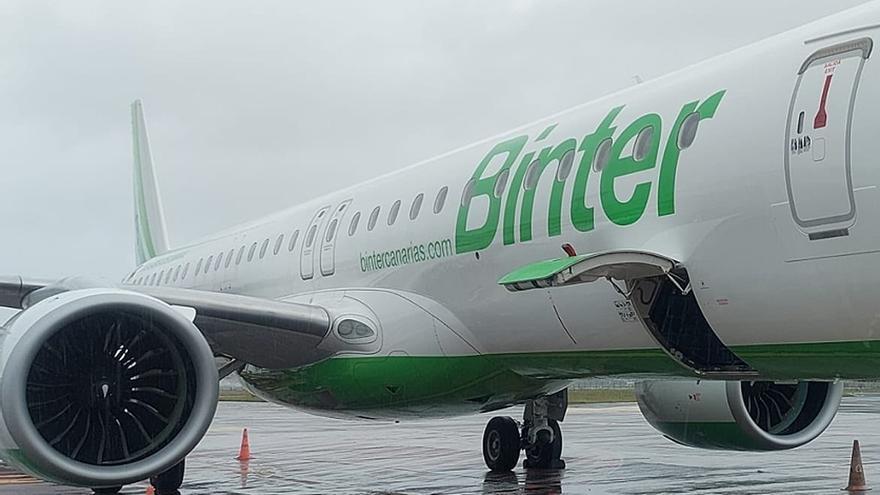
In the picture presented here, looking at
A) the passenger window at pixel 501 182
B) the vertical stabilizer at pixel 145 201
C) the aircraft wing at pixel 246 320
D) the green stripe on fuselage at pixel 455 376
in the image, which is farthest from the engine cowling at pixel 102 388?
the vertical stabilizer at pixel 145 201

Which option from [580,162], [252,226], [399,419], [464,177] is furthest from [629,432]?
[580,162]

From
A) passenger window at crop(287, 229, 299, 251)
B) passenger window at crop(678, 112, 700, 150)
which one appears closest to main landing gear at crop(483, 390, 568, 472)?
passenger window at crop(287, 229, 299, 251)

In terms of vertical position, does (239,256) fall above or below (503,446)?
above

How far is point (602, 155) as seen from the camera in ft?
26.2

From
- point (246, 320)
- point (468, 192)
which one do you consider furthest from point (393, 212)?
point (246, 320)

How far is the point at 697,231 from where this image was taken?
22.7 feet

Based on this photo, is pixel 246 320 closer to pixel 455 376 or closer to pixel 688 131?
pixel 455 376

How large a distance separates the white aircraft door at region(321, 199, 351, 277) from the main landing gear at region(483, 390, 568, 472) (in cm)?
289

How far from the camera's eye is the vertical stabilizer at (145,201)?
2141 centimetres

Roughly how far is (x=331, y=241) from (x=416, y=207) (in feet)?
5.61

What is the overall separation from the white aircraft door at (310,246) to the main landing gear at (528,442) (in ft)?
9.58

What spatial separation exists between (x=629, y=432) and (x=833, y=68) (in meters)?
16.2

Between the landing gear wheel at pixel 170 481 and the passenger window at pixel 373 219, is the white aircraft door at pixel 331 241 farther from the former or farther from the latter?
the landing gear wheel at pixel 170 481

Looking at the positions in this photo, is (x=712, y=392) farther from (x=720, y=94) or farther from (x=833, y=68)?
(x=833, y=68)
